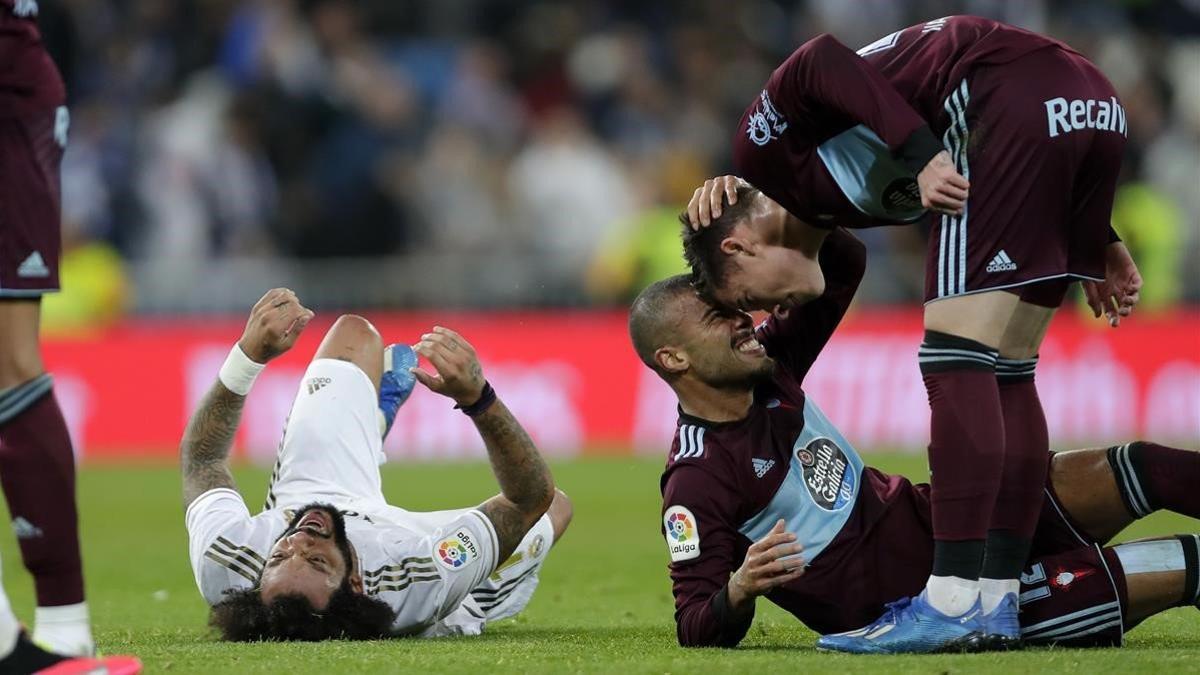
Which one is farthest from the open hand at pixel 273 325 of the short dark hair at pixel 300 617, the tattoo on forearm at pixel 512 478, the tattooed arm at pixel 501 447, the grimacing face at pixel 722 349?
the grimacing face at pixel 722 349

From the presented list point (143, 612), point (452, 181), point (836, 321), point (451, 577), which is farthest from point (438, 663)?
point (452, 181)

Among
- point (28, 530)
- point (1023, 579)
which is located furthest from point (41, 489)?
point (1023, 579)

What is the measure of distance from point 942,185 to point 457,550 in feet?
6.50

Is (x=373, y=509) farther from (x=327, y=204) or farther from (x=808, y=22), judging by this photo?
(x=808, y=22)

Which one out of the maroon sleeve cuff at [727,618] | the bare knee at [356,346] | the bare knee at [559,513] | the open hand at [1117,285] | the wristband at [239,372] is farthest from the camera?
the bare knee at [356,346]

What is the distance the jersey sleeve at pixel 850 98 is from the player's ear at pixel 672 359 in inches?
33.8

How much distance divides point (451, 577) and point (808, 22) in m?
13.4

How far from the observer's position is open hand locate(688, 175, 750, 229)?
573cm

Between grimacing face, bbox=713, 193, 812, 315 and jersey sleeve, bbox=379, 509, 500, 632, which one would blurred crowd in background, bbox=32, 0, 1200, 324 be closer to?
jersey sleeve, bbox=379, 509, 500, 632

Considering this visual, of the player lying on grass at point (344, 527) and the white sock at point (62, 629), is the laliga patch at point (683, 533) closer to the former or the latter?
the player lying on grass at point (344, 527)

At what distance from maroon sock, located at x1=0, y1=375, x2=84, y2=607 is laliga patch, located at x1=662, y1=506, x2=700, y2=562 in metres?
1.77

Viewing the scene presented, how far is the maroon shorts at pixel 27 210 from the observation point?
4.62 metres

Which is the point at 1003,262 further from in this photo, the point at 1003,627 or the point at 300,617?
the point at 300,617

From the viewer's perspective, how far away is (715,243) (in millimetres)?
5738
